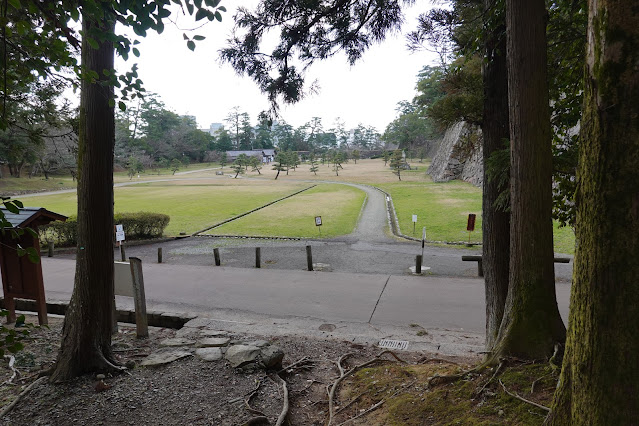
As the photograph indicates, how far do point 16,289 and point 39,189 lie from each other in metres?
41.6

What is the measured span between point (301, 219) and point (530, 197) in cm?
2031

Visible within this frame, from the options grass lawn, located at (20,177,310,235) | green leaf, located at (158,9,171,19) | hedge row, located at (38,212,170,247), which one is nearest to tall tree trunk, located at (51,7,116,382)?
green leaf, located at (158,9,171,19)

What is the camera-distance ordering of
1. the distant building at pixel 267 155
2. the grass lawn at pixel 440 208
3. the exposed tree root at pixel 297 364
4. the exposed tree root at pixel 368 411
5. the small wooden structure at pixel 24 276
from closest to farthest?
the exposed tree root at pixel 368 411
the exposed tree root at pixel 297 364
the small wooden structure at pixel 24 276
the grass lawn at pixel 440 208
the distant building at pixel 267 155

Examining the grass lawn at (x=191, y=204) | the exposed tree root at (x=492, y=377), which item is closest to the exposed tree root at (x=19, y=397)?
the exposed tree root at (x=492, y=377)

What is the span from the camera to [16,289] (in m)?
6.64

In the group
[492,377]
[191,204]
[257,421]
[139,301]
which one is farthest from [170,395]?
[191,204]

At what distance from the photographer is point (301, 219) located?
23641 millimetres

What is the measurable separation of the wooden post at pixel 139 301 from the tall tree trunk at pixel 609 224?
577 centimetres

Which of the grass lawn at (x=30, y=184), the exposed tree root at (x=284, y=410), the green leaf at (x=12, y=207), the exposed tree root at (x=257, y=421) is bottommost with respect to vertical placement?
the exposed tree root at (x=284, y=410)

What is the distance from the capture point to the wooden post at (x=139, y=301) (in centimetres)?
628

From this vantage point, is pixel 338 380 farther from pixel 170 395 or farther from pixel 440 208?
pixel 440 208

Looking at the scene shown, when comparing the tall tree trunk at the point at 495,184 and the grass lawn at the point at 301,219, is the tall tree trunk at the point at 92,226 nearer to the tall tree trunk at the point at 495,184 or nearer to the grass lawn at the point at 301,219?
the tall tree trunk at the point at 495,184

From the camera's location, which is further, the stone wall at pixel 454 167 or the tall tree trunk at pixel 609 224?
the stone wall at pixel 454 167

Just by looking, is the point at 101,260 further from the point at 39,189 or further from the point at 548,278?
the point at 39,189
